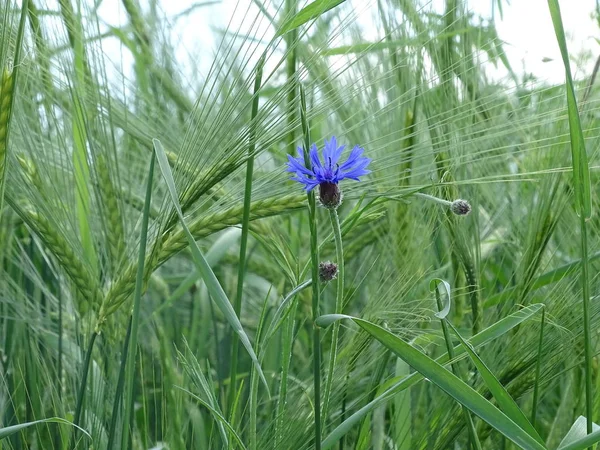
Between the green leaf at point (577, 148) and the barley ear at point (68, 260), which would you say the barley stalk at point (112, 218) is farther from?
the green leaf at point (577, 148)

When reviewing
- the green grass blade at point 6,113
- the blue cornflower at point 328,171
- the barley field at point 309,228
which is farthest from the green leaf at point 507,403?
the green grass blade at point 6,113

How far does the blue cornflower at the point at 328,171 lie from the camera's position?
58 cm

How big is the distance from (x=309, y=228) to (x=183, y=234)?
0.13 meters

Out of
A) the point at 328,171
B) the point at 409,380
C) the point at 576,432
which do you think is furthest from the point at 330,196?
the point at 576,432

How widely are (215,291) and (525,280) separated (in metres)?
0.39

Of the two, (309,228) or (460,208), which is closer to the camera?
(460,208)

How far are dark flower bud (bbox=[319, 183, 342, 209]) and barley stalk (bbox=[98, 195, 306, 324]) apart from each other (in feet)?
0.48

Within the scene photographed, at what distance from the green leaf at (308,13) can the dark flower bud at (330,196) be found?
11 centimetres

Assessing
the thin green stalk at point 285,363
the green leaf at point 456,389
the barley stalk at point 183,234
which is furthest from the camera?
the barley stalk at point 183,234

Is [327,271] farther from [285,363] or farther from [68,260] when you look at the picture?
[68,260]

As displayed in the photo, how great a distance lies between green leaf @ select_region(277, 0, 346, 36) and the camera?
63cm

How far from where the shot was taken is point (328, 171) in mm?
600

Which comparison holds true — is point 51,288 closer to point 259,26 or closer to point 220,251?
point 220,251

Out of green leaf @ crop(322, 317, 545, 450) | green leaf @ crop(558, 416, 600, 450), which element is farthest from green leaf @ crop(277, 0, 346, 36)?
green leaf @ crop(558, 416, 600, 450)
